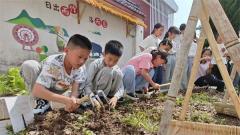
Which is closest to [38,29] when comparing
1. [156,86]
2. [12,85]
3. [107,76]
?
[12,85]

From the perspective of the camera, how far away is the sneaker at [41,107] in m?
3.04

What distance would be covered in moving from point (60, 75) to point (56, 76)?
0.04 meters

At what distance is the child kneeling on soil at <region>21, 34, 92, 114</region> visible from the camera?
2.77 metres

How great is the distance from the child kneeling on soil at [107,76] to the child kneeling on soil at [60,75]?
1.31 ft

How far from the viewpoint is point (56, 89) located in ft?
10.1

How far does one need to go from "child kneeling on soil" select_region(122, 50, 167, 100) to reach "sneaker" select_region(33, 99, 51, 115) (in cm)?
121

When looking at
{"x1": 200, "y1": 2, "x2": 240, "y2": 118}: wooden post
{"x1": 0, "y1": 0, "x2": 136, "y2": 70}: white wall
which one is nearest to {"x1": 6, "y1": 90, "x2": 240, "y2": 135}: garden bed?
{"x1": 200, "y1": 2, "x2": 240, "y2": 118}: wooden post

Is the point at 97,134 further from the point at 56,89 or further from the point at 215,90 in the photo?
the point at 215,90

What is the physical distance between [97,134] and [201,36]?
3.62 feet

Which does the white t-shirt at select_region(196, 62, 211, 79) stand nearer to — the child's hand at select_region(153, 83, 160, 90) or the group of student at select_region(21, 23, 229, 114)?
the group of student at select_region(21, 23, 229, 114)

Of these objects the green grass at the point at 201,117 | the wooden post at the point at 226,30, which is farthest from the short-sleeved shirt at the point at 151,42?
the wooden post at the point at 226,30

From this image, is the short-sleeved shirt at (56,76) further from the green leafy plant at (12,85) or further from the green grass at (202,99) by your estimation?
the green grass at (202,99)

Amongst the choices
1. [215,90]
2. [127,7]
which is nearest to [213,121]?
[215,90]

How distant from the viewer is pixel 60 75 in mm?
2967
